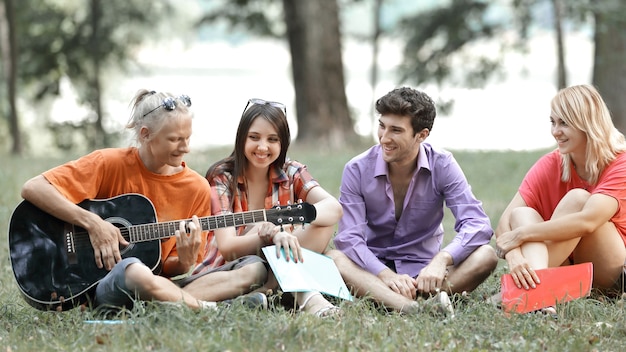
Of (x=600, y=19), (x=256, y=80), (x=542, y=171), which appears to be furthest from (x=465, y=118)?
(x=542, y=171)

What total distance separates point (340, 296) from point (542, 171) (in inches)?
60.0

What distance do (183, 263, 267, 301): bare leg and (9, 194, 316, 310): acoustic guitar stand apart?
236mm

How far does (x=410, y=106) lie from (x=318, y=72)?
32.1 feet

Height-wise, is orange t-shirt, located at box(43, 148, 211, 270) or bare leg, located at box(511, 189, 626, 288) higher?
orange t-shirt, located at box(43, 148, 211, 270)

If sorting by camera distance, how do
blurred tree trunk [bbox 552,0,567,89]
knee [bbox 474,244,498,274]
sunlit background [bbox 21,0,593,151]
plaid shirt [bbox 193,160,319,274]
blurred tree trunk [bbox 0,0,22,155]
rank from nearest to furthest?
1. plaid shirt [bbox 193,160,319,274]
2. knee [bbox 474,244,498,274]
3. blurred tree trunk [bbox 552,0,567,89]
4. blurred tree trunk [bbox 0,0,22,155]
5. sunlit background [bbox 21,0,593,151]

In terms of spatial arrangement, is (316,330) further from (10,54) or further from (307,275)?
(10,54)

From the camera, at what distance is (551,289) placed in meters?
4.71

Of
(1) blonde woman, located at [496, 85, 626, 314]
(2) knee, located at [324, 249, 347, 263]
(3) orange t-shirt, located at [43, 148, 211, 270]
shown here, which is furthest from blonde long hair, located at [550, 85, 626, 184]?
(3) orange t-shirt, located at [43, 148, 211, 270]

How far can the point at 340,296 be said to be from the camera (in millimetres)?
4641

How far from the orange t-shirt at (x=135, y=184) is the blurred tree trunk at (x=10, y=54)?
42.9 ft

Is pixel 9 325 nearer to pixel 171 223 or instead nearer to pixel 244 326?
pixel 171 223

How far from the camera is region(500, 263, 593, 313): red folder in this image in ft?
15.2

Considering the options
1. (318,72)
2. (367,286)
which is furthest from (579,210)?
(318,72)

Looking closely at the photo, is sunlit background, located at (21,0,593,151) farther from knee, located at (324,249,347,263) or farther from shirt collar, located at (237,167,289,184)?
knee, located at (324,249,347,263)
